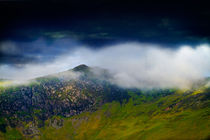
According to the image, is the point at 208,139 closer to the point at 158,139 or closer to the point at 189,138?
the point at 189,138

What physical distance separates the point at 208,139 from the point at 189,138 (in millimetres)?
27443

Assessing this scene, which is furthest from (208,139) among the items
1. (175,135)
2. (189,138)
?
(175,135)

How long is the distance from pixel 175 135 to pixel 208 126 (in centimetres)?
3919

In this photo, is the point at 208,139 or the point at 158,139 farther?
the point at 158,139

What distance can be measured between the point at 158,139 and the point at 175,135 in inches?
823

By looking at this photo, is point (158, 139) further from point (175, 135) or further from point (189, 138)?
point (189, 138)

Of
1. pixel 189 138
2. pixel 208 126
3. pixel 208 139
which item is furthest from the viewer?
pixel 208 126

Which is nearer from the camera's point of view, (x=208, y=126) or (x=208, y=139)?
(x=208, y=139)

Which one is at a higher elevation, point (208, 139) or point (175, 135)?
point (208, 139)

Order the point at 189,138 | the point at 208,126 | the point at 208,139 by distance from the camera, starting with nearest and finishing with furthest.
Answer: the point at 208,139, the point at 189,138, the point at 208,126

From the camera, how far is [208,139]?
504 ft

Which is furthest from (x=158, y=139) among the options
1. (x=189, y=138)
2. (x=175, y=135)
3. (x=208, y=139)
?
(x=208, y=139)

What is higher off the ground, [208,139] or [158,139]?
[208,139]

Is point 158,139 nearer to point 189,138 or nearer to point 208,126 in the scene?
point 189,138
